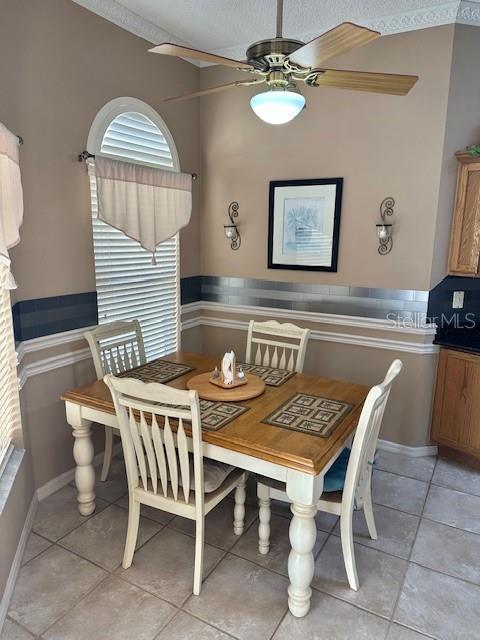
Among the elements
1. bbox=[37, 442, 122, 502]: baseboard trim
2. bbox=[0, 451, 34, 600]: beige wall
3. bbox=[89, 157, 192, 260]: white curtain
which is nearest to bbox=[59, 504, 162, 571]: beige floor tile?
bbox=[0, 451, 34, 600]: beige wall

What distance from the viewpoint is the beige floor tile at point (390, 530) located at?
7.86 feet

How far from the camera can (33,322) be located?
261 cm

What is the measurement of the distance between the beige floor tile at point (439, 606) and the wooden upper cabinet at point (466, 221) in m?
1.98

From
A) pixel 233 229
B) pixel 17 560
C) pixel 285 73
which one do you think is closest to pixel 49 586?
pixel 17 560

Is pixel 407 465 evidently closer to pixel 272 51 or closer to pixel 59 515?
pixel 59 515

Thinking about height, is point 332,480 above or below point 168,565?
above

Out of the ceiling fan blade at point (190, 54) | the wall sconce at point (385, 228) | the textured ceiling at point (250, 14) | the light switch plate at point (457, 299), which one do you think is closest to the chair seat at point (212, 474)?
the ceiling fan blade at point (190, 54)

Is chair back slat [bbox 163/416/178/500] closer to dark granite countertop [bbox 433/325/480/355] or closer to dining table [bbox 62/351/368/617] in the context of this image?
dining table [bbox 62/351/368/617]

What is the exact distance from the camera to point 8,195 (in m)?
1.96

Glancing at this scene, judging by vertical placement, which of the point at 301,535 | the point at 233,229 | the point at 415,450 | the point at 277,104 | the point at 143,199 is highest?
the point at 277,104

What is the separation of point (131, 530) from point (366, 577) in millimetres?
1190

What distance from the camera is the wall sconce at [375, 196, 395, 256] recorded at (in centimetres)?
320

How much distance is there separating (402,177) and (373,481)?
216 cm

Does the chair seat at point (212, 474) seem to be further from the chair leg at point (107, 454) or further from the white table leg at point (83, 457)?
the chair leg at point (107, 454)
